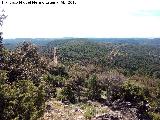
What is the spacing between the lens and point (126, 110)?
60625 millimetres

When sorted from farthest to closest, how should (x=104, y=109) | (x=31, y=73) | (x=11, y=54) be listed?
(x=104, y=109) < (x=11, y=54) < (x=31, y=73)

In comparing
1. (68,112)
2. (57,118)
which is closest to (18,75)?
(57,118)

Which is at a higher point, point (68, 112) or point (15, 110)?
point (15, 110)

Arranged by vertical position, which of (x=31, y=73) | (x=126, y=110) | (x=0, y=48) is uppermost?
(x=0, y=48)

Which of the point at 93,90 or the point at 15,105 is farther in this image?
the point at 93,90

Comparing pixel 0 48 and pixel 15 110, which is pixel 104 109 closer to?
pixel 0 48

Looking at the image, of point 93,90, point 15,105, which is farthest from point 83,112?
point 15,105

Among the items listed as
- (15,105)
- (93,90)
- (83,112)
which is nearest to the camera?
(15,105)

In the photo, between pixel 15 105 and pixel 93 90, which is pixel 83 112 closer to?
pixel 93 90

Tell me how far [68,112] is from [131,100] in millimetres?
18501

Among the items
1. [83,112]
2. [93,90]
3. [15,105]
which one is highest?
[15,105]

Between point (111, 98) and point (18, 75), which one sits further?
point (111, 98)

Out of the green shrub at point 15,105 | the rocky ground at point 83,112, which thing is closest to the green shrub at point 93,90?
the rocky ground at point 83,112

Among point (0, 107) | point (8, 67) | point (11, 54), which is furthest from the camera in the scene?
point (11, 54)
